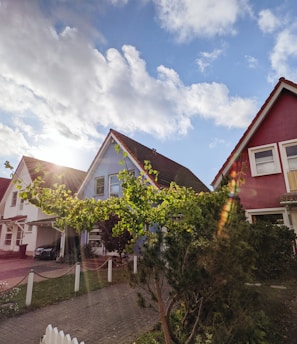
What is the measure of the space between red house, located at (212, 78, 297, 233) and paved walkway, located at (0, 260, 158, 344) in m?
6.99

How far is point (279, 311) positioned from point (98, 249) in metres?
14.6

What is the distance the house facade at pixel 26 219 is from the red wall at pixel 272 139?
50.0ft

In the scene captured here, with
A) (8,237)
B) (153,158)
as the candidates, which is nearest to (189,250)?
(153,158)

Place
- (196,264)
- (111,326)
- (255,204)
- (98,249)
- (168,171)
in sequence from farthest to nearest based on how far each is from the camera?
(168,171)
(98,249)
(255,204)
(111,326)
(196,264)

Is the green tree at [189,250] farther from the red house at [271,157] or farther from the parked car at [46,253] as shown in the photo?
the parked car at [46,253]

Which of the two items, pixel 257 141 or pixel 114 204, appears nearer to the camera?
pixel 114 204

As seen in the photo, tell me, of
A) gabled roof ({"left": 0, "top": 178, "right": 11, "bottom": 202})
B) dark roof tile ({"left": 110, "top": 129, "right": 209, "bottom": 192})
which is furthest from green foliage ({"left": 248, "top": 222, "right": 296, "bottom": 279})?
gabled roof ({"left": 0, "top": 178, "right": 11, "bottom": 202})

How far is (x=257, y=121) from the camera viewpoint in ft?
39.8

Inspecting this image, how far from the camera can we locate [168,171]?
20781 millimetres

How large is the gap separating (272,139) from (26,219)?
21.8 meters

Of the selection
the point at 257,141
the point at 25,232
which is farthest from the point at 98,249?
the point at 257,141

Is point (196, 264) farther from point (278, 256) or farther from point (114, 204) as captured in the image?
point (278, 256)

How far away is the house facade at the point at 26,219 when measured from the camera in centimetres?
2078

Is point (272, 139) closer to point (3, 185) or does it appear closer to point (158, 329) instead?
point (158, 329)
